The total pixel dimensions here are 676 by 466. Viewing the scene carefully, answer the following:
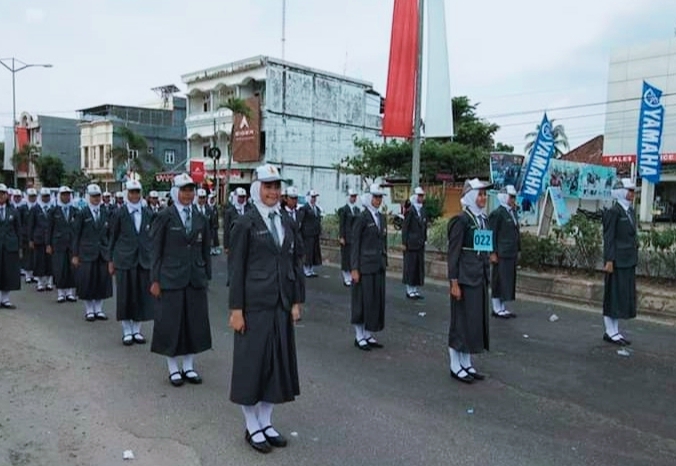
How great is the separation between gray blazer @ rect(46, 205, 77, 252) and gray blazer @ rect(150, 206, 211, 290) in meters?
5.63

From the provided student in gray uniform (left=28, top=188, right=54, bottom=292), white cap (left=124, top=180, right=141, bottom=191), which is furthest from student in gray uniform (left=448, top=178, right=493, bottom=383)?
student in gray uniform (left=28, top=188, right=54, bottom=292)

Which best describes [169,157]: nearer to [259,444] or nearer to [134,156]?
[134,156]

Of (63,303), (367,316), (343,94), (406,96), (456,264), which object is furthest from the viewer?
(343,94)

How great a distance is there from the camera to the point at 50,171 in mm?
53219

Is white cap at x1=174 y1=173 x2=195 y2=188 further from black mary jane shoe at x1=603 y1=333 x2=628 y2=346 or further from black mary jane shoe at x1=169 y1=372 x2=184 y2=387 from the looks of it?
black mary jane shoe at x1=603 y1=333 x2=628 y2=346

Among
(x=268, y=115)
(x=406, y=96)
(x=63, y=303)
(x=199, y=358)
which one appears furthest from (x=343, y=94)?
(x=199, y=358)

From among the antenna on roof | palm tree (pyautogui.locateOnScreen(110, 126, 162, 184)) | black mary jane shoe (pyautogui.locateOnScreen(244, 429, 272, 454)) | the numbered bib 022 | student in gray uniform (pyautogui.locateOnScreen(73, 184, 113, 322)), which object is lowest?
black mary jane shoe (pyautogui.locateOnScreen(244, 429, 272, 454))

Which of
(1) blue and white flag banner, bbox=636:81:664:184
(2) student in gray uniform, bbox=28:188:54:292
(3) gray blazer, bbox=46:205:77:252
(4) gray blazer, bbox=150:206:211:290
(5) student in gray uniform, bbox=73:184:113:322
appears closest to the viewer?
(4) gray blazer, bbox=150:206:211:290

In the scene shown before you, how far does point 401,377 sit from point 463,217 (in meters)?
1.73

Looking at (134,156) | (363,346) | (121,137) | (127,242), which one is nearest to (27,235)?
(127,242)

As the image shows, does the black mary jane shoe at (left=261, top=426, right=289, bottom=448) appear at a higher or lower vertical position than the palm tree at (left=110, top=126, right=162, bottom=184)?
lower

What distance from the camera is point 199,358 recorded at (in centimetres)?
668

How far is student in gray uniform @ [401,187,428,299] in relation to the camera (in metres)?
11.0

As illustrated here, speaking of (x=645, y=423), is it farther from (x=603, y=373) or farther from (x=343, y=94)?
(x=343, y=94)
